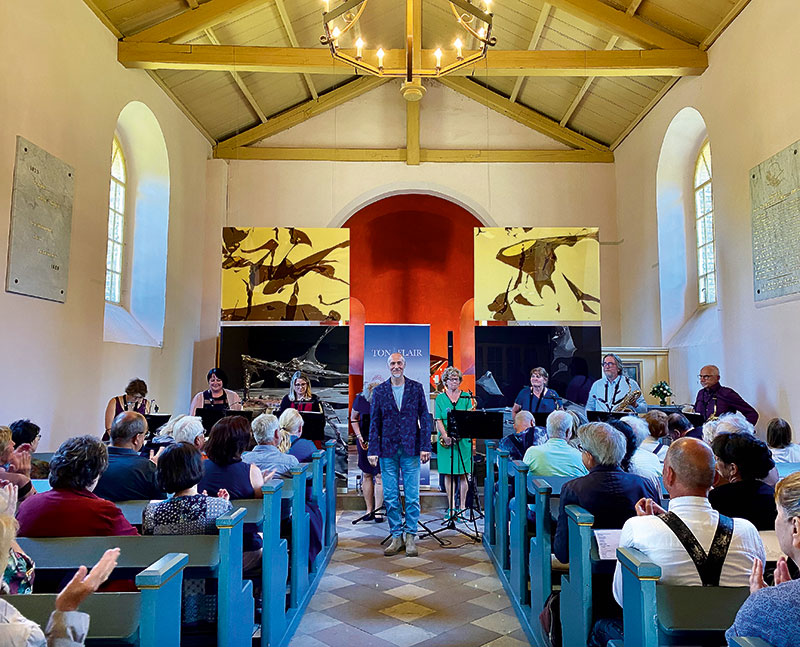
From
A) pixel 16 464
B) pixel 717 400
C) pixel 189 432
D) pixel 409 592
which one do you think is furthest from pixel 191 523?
pixel 717 400

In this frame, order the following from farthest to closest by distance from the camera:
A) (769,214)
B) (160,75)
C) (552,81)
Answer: (552,81) < (160,75) < (769,214)

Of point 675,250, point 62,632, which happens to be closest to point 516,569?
point 62,632

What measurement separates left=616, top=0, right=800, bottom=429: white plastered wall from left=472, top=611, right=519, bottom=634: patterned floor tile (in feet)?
10.7

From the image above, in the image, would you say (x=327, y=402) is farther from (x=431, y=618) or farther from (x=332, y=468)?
(x=431, y=618)

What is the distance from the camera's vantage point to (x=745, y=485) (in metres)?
2.56

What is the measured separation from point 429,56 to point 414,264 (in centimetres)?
599

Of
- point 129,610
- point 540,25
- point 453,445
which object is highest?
point 540,25

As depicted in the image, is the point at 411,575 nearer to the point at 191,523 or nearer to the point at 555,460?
the point at 555,460


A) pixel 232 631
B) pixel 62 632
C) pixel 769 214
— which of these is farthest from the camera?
pixel 769 214

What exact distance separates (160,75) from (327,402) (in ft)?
14.1

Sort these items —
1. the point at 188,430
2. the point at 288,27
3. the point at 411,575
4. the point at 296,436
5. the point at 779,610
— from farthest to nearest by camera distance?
1. the point at 288,27
2. the point at 296,436
3. the point at 411,575
4. the point at 188,430
5. the point at 779,610

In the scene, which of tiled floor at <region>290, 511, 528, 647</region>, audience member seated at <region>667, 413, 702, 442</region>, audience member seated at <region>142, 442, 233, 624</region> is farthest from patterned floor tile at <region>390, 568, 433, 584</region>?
audience member seated at <region>142, 442, 233, 624</region>

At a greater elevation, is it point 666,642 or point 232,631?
point 666,642

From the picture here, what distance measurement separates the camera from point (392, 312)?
1320cm
